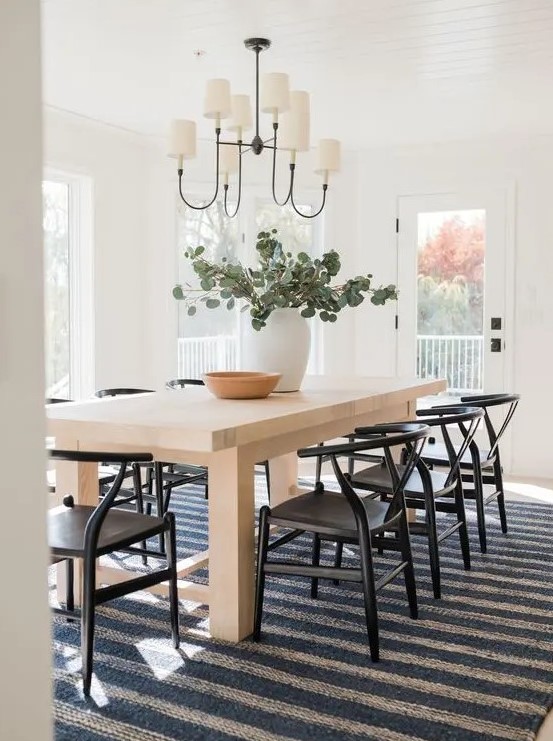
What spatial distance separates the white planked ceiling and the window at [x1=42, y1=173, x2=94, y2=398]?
2.00 feet

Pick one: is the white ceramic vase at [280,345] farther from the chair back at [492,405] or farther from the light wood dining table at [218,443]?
the chair back at [492,405]

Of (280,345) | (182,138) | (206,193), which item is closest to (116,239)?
(206,193)

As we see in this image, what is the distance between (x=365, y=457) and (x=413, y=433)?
908mm

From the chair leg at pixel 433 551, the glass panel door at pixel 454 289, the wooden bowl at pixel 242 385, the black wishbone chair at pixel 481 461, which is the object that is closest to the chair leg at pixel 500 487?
the black wishbone chair at pixel 481 461

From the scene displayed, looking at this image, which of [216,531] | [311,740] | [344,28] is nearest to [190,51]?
[344,28]

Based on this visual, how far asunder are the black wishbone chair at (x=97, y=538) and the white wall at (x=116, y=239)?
3095 mm

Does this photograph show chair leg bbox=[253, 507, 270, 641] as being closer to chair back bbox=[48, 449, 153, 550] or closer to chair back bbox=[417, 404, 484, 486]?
chair back bbox=[48, 449, 153, 550]

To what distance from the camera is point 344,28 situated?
3600 mm

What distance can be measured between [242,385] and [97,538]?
3.61 ft

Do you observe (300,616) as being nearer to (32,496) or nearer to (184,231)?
(32,496)

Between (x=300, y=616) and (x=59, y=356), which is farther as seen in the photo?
(x=59, y=356)

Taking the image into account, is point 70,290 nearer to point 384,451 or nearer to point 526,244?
point 526,244

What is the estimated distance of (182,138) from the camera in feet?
11.7

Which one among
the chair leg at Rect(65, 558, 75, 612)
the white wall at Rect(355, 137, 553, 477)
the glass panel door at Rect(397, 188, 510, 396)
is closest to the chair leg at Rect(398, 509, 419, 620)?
the chair leg at Rect(65, 558, 75, 612)
